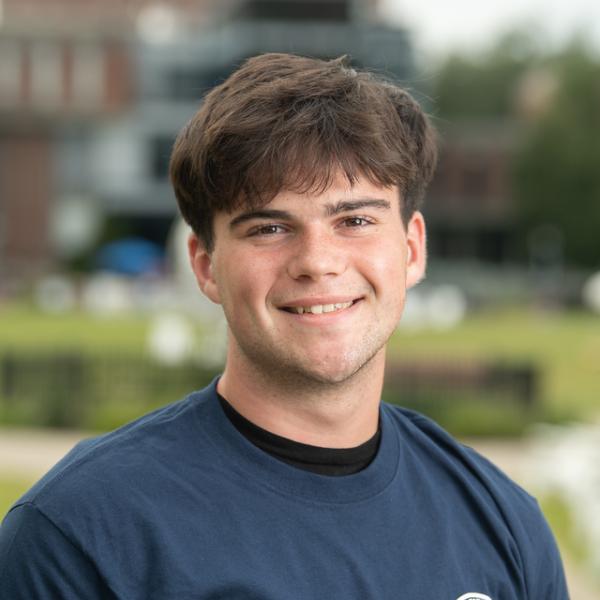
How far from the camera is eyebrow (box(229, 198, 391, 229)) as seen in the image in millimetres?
2385

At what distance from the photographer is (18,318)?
120 ft

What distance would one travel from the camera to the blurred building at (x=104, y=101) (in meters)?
56.6

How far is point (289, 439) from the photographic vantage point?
2443 millimetres

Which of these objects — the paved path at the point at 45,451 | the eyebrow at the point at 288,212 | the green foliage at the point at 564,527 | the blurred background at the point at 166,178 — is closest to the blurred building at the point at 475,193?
the blurred background at the point at 166,178

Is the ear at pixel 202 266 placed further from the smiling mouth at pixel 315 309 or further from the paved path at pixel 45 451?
the paved path at pixel 45 451

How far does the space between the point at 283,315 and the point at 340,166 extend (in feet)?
1.03

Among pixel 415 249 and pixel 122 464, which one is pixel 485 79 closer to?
pixel 415 249

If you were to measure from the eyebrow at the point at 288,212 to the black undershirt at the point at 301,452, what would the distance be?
393 mm

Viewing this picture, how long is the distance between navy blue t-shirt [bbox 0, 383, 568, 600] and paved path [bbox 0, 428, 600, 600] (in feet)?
32.7

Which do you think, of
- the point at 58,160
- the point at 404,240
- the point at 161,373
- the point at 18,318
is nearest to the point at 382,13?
the point at 58,160

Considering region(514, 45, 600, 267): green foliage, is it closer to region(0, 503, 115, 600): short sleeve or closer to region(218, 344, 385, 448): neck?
region(218, 344, 385, 448): neck

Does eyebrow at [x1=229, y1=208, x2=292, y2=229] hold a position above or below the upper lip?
above

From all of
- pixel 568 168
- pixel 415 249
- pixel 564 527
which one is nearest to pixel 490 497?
pixel 415 249

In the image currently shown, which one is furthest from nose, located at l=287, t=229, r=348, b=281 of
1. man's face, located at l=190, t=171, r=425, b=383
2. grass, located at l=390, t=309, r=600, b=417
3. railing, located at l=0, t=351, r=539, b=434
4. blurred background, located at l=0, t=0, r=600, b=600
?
blurred background, located at l=0, t=0, r=600, b=600
